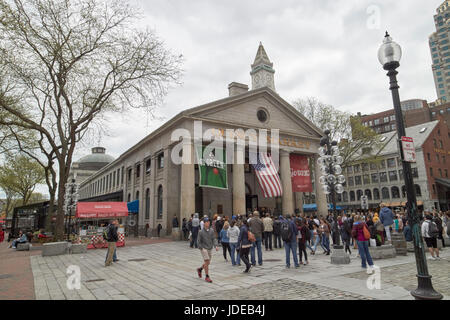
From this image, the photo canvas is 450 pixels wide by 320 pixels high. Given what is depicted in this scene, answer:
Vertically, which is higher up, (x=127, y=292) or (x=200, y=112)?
(x=200, y=112)

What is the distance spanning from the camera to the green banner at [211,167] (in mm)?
23750

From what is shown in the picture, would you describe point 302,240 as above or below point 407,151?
Answer: below

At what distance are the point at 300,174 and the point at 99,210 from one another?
20.8m

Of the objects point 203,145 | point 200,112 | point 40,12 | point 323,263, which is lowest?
point 323,263

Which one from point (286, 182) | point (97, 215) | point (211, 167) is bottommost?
point (97, 215)

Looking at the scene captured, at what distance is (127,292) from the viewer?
7715 millimetres

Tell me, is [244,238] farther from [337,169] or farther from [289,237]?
[337,169]

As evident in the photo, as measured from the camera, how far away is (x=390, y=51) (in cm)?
695

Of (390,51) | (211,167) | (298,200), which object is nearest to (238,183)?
(211,167)
